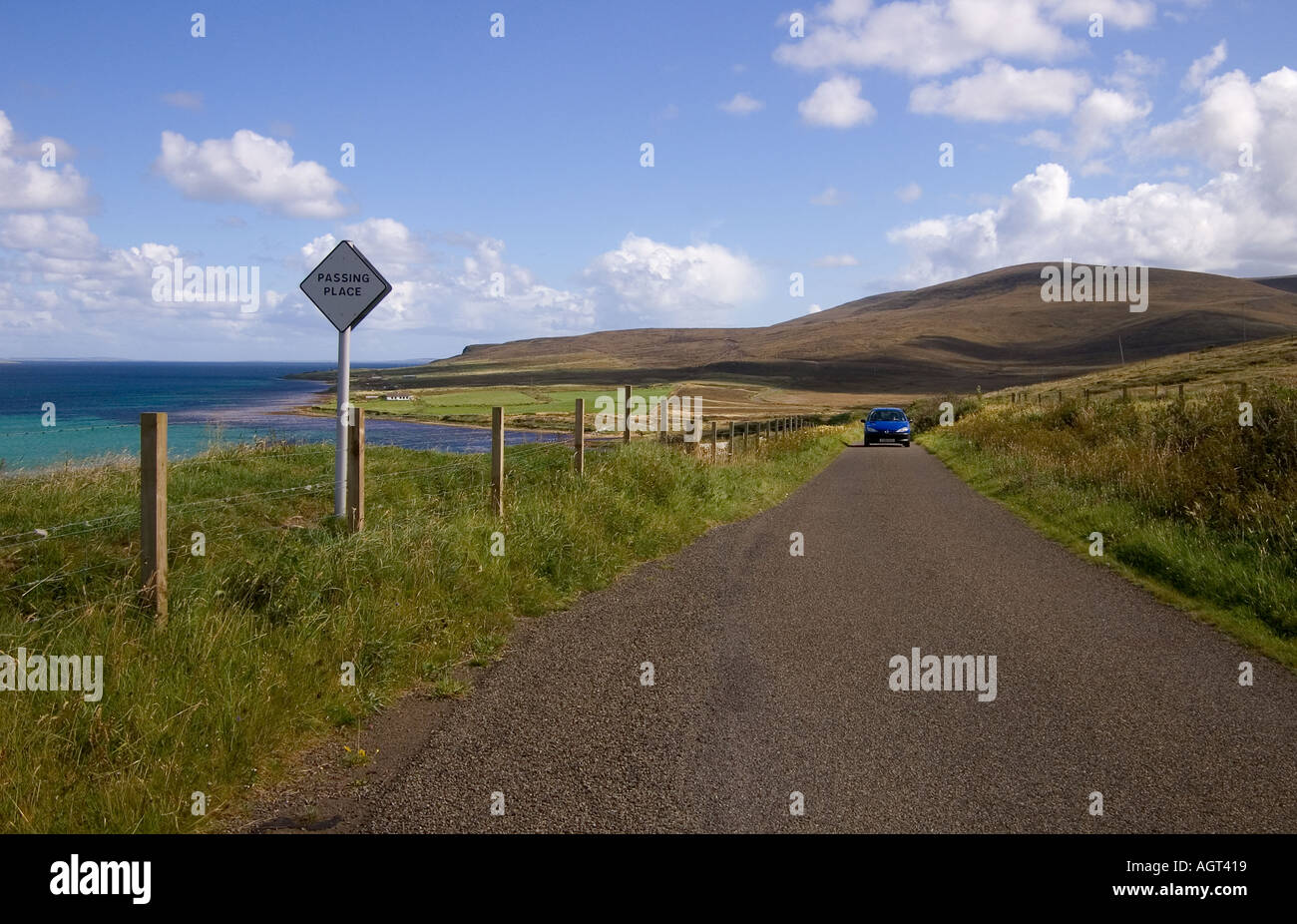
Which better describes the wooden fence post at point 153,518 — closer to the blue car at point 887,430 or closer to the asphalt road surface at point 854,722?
the asphalt road surface at point 854,722

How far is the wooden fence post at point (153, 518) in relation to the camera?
5863mm

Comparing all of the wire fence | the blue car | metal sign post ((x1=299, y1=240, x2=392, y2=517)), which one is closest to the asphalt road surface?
the wire fence

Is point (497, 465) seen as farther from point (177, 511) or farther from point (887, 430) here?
point (887, 430)

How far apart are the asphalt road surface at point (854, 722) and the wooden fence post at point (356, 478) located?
2057mm

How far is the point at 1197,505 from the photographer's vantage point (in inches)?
439

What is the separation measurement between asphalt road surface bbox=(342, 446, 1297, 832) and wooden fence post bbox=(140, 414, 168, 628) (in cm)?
200

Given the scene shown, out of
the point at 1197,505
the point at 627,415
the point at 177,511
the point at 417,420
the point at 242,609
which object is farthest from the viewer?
the point at 417,420

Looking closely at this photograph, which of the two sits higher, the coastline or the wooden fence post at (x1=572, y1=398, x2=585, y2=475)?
the coastline

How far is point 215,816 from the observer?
4.24m

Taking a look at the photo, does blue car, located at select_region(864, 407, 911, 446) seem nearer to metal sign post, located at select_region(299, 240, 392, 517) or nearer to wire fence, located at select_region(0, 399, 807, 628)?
wire fence, located at select_region(0, 399, 807, 628)

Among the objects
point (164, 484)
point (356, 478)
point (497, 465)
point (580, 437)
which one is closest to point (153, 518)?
point (164, 484)

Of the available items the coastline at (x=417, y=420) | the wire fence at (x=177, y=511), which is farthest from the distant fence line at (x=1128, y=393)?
the coastline at (x=417, y=420)

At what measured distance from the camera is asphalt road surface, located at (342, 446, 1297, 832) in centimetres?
427

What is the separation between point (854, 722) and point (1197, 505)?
781 cm
